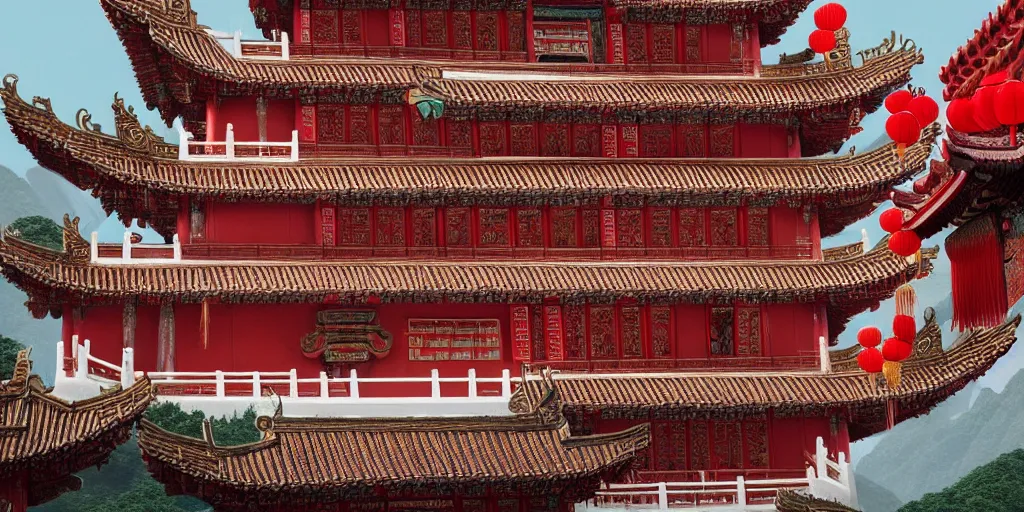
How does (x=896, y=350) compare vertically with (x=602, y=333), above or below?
below

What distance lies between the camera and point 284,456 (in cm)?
2644

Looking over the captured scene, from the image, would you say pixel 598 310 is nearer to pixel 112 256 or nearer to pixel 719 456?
pixel 719 456

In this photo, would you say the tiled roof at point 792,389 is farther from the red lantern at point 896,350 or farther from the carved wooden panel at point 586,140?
the red lantern at point 896,350

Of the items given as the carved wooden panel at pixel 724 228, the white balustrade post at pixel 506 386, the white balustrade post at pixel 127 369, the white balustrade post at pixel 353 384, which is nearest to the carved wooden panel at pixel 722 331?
the carved wooden panel at pixel 724 228

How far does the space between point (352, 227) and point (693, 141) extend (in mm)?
7220

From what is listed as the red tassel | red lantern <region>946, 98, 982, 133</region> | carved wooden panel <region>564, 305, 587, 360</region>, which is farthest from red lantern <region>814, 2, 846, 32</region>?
red lantern <region>946, 98, 982, 133</region>

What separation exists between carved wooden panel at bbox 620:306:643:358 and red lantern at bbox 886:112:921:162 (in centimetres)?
1622

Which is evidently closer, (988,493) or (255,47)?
(255,47)

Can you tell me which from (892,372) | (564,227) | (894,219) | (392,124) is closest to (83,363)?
(392,124)

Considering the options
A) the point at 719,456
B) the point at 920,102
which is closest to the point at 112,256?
the point at 719,456

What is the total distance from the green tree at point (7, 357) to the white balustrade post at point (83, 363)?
598 cm

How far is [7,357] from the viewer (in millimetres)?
36844

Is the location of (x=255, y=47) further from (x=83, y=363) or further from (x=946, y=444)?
(x=946, y=444)

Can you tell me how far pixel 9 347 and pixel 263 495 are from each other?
48.6ft
